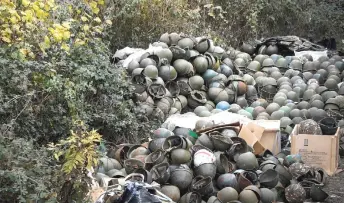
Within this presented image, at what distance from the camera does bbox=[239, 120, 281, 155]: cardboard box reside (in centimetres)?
744

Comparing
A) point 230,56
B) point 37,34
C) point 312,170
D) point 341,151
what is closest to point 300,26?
point 230,56

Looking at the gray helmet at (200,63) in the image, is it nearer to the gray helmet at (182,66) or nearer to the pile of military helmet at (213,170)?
the gray helmet at (182,66)

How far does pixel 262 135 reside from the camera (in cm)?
774

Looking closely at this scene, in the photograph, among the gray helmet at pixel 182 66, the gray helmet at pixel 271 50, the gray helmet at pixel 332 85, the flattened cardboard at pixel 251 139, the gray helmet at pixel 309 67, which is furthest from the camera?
the gray helmet at pixel 271 50

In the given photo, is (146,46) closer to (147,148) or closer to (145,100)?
(145,100)

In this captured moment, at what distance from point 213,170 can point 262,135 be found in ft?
4.99

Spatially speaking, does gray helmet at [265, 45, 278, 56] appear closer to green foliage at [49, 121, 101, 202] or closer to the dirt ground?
the dirt ground

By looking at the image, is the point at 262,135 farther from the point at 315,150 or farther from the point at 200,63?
the point at 200,63

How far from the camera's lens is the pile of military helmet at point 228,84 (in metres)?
8.77

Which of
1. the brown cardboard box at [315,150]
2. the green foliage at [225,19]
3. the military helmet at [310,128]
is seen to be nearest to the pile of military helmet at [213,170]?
the brown cardboard box at [315,150]

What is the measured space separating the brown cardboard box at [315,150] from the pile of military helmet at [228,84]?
0.97m

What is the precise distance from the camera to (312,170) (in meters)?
7.25

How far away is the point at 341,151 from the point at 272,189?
7.91 feet

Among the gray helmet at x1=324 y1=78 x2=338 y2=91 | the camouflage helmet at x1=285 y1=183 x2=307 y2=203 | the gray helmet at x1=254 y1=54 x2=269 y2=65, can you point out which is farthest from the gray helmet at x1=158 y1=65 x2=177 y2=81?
the camouflage helmet at x1=285 y1=183 x2=307 y2=203
